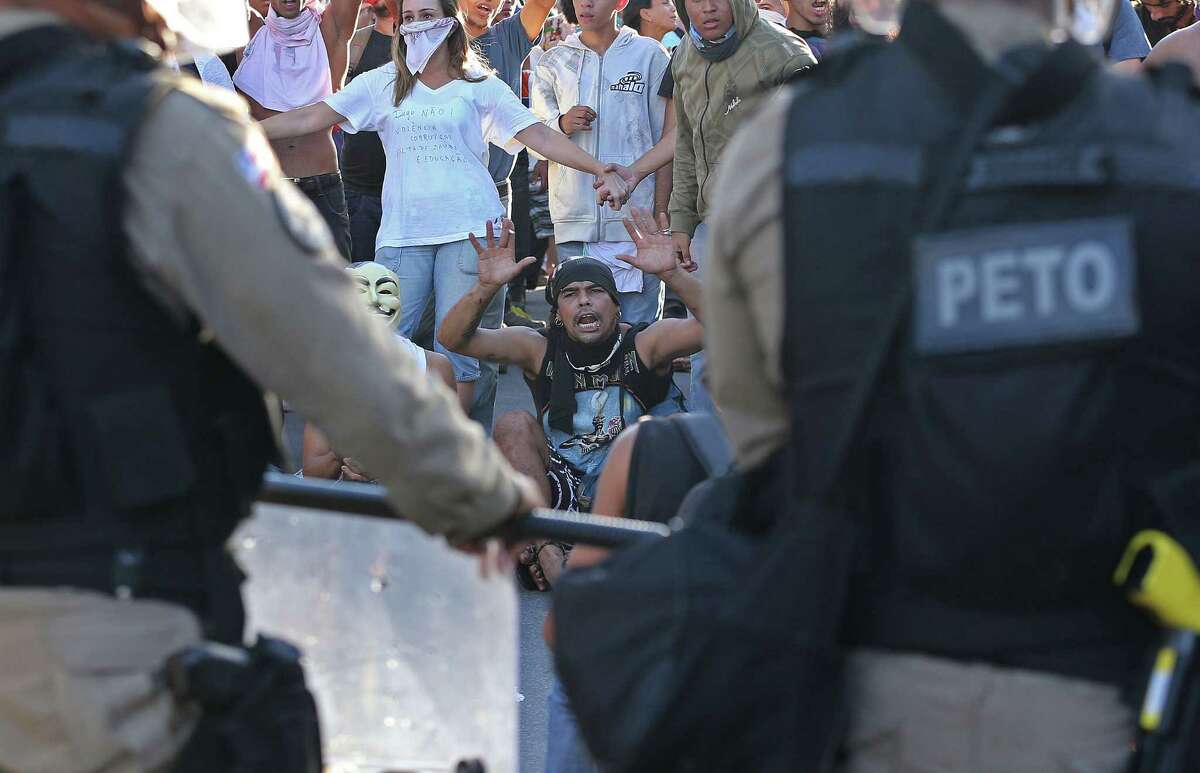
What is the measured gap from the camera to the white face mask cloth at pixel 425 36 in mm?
7500

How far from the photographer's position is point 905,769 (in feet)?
6.46

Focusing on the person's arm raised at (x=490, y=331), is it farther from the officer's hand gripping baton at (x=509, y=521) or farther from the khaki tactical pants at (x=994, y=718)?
the khaki tactical pants at (x=994, y=718)

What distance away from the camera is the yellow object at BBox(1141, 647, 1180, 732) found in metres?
1.89

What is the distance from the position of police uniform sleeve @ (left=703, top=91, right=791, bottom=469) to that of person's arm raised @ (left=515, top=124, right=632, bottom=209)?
563cm

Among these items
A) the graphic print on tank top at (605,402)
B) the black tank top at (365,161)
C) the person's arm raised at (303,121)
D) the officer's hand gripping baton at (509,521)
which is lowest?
the graphic print on tank top at (605,402)

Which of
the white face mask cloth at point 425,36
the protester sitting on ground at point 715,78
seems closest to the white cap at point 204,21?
the protester sitting on ground at point 715,78

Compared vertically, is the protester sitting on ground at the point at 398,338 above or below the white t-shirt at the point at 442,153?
below

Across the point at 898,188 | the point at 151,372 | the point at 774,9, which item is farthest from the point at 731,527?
the point at 774,9

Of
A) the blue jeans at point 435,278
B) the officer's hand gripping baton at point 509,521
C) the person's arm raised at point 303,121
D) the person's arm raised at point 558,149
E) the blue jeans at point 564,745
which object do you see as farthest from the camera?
the person's arm raised at point 303,121

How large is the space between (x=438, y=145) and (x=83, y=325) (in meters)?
5.63

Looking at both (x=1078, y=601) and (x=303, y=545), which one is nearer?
(x=1078, y=601)

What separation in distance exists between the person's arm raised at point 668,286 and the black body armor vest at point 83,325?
4134 mm

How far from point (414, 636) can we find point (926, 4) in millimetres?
1305

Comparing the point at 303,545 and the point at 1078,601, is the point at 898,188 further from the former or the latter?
the point at 303,545
